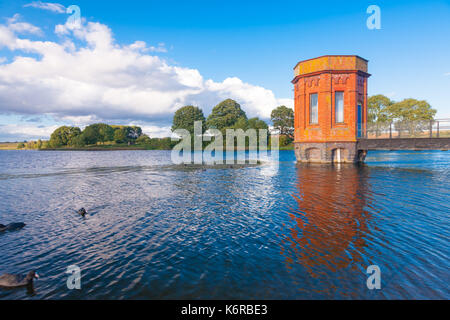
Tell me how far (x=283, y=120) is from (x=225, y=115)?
24448 mm

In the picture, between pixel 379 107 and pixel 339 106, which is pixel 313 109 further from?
pixel 379 107

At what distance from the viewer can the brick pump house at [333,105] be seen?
1234 inches

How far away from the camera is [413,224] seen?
975 centimetres

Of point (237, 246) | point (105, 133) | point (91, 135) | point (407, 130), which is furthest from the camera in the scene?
point (105, 133)

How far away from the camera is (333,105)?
3180 centimetres

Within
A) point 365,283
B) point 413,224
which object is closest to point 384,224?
point 413,224

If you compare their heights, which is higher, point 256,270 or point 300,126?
point 300,126

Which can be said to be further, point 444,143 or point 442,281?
point 444,143

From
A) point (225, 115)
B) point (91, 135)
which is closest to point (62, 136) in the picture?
point (91, 135)

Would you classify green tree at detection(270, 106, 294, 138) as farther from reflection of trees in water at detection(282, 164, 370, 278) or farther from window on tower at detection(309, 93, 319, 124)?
reflection of trees in water at detection(282, 164, 370, 278)

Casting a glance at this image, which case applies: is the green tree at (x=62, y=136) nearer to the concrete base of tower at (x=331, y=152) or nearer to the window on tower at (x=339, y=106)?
the concrete base of tower at (x=331, y=152)

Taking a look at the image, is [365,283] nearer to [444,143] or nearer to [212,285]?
[212,285]

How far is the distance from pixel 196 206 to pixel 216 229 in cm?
411

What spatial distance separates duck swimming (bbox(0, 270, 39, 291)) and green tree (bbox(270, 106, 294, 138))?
102055mm
